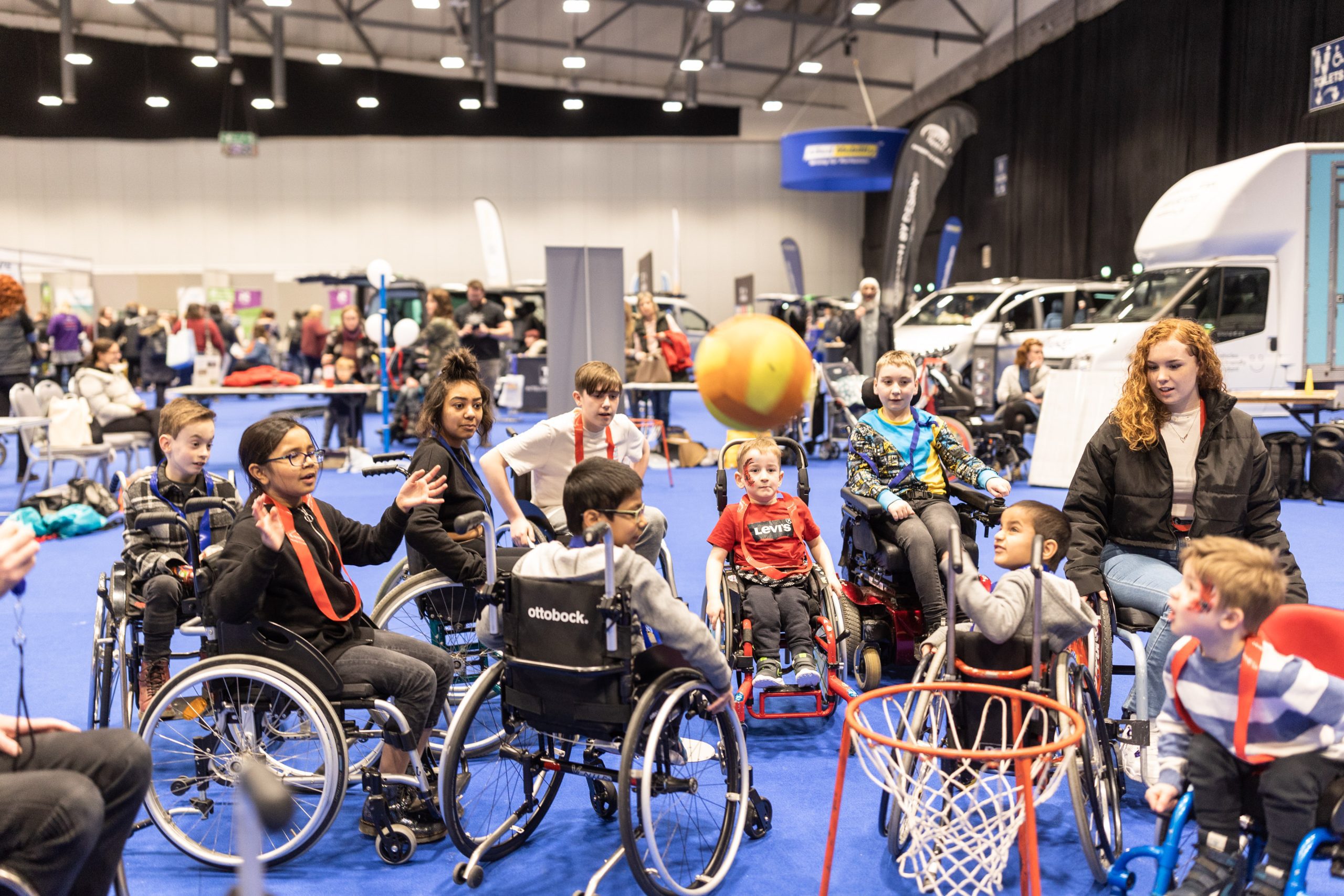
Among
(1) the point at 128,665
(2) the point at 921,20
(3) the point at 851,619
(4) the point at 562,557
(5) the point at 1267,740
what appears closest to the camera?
(5) the point at 1267,740

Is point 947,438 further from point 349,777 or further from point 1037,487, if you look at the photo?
point 1037,487

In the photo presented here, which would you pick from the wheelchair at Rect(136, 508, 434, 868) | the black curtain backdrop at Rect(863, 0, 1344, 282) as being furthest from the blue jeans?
the black curtain backdrop at Rect(863, 0, 1344, 282)

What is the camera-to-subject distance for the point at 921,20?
21203 mm

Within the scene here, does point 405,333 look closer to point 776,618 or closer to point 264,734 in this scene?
point 776,618

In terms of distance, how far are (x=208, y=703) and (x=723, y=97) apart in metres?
25.7

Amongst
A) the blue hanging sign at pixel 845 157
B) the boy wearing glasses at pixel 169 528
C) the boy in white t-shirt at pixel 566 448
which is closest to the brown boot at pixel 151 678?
the boy wearing glasses at pixel 169 528

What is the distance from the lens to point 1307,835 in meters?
2.15

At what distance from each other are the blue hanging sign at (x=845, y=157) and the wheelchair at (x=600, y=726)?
17.2 meters

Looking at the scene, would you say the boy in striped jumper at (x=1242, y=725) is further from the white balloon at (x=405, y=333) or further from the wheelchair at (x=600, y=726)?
the white balloon at (x=405, y=333)

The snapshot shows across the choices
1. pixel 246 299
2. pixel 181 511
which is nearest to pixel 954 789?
pixel 181 511

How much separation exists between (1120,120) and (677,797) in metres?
16.0

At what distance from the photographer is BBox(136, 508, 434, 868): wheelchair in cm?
267

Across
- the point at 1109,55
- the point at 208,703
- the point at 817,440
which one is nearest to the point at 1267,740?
the point at 208,703

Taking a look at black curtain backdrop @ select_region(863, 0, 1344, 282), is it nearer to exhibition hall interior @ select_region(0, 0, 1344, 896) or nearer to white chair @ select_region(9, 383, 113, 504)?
exhibition hall interior @ select_region(0, 0, 1344, 896)
